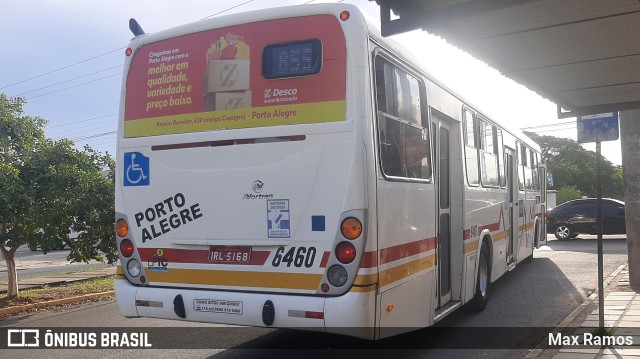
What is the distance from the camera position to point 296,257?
5184 millimetres

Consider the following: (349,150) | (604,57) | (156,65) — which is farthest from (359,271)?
(604,57)

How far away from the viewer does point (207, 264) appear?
560 cm

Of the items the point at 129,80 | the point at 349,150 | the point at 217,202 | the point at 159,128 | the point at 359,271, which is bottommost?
the point at 359,271

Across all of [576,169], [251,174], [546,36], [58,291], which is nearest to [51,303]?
[58,291]

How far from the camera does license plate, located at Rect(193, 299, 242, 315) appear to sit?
5.33 meters

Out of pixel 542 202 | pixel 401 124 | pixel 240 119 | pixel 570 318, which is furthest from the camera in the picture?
pixel 542 202

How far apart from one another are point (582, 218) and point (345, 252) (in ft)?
69.0

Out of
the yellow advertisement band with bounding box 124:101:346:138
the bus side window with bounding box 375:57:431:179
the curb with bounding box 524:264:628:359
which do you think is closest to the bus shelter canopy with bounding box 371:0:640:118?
the bus side window with bounding box 375:57:431:179

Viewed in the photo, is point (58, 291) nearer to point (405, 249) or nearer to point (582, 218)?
point (405, 249)

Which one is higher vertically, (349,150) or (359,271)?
(349,150)

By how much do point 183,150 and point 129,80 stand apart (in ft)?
3.71

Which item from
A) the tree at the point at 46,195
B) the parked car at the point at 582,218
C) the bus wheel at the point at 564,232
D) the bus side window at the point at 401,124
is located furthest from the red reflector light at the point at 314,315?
the bus wheel at the point at 564,232

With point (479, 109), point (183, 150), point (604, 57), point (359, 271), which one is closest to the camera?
point (359, 271)

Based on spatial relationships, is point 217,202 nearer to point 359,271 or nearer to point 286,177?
point 286,177
